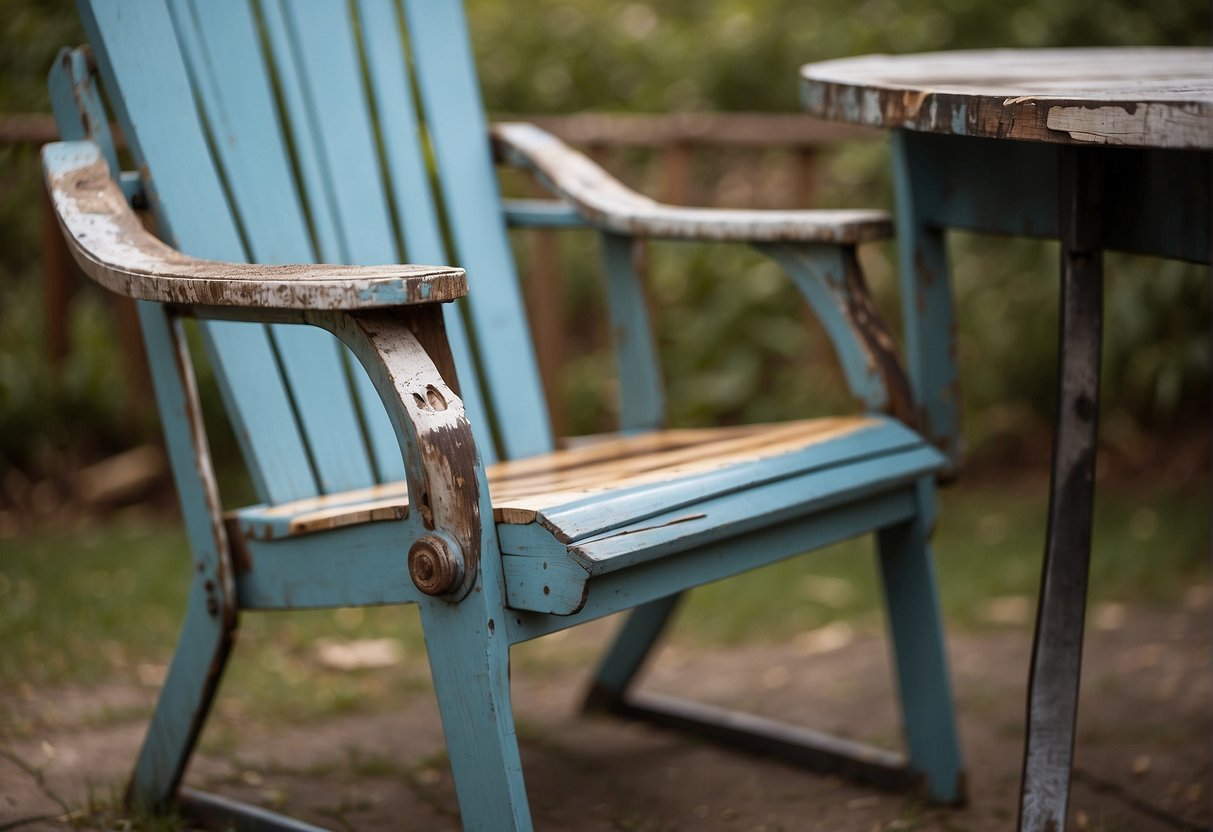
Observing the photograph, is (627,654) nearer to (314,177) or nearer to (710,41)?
(314,177)

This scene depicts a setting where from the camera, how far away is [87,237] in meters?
1.56

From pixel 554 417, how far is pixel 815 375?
807 millimetres

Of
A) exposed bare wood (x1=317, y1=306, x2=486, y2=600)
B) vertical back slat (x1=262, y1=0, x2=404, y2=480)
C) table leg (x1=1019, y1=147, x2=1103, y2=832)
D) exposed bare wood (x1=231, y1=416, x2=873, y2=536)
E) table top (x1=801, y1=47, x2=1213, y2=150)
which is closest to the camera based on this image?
table top (x1=801, y1=47, x2=1213, y2=150)

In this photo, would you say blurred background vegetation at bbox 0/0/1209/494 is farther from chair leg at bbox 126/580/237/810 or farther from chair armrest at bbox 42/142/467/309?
chair leg at bbox 126/580/237/810

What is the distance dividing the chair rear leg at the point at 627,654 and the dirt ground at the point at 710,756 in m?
0.04

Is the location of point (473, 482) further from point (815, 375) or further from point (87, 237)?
point (815, 375)

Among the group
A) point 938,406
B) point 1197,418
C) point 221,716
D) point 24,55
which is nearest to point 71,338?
point 24,55

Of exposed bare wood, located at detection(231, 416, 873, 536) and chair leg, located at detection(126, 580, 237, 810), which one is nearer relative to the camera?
exposed bare wood, located at detection(231, 416, 873, 536)

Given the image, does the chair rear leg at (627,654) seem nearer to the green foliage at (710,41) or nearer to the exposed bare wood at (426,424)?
the exposed bare wood at (426,424)

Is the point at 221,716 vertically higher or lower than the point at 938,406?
lower

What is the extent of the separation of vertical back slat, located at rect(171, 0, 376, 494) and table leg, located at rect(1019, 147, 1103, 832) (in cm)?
93

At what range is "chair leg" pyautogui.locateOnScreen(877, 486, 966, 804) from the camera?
1.88 meters

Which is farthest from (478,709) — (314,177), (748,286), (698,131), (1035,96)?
(748,286)

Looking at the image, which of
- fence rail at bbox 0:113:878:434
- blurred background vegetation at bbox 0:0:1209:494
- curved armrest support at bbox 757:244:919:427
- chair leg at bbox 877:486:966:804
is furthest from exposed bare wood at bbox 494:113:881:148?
chair leg at bbox 877:486:966:804
